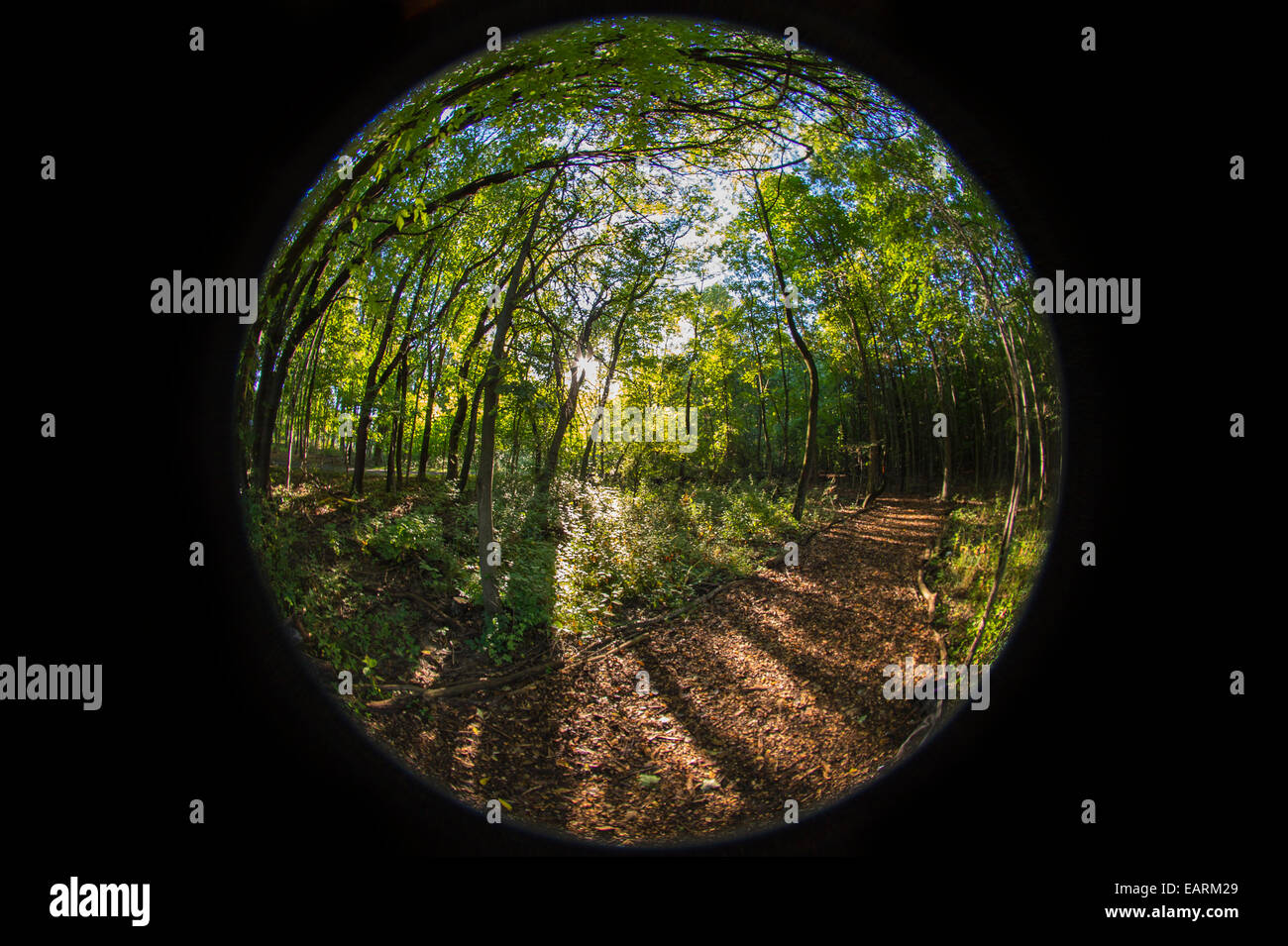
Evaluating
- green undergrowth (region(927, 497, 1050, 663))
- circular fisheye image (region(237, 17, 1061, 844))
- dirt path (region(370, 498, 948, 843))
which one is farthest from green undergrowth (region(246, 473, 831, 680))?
green undergrowth (region(927, 497, 1050, 663))

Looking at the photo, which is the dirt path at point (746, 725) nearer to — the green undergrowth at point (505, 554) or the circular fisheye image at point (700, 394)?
the circular fisheye image at point (700, 394)

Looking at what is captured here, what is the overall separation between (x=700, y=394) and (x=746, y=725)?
246cm

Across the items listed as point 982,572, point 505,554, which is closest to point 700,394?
point 982,572

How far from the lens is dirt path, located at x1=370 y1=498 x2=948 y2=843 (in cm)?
212

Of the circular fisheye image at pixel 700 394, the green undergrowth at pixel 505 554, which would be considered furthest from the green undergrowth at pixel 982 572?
the green undergrowth at pixel 505 554

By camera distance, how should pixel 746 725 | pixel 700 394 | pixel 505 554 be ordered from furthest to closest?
pixel 505 554 < pixel 700 394 < pixel 746 725

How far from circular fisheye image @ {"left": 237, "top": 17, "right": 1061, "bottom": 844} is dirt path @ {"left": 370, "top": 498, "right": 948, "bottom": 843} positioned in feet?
0.07

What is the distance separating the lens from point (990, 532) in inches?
78.5

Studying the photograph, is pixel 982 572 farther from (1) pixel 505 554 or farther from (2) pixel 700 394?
(1) pixel 505 554

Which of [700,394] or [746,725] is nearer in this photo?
[746,725]

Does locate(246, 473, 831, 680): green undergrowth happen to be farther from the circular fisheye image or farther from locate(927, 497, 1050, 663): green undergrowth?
locate(927, 497, 1050, 663): green undergrowth

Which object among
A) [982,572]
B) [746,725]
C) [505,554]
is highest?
[982,572]

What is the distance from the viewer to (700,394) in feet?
12.7

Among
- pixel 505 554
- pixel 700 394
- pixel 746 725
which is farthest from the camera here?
pixel 505 554
